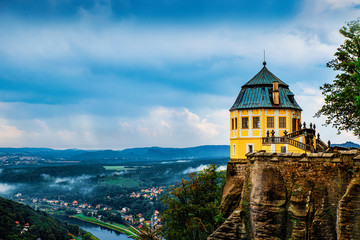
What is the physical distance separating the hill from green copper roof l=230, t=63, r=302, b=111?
94.6 meters

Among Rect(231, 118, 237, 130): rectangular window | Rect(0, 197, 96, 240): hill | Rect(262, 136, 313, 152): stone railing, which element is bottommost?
Rect(0, 197, 96, 240): hill

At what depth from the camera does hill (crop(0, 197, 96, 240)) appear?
11031 centimetres

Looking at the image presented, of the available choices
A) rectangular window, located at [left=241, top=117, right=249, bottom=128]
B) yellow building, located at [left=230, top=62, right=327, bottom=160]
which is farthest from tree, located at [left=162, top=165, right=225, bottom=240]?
rectangular window, located at [left=241, top=117, right=249, bottom=128]

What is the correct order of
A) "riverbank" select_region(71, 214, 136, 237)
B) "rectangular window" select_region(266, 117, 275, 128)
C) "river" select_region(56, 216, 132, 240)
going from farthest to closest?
"riverbank" select_region(71, 214, 136, 237) → "river" select_region(56, 216, 132, 240) → "rectangular window" select_region(266, 117, 275, 128)

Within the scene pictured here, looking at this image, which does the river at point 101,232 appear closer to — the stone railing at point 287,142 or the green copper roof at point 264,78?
the green copper roof at point 264,78

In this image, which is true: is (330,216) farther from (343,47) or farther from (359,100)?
(343,47)

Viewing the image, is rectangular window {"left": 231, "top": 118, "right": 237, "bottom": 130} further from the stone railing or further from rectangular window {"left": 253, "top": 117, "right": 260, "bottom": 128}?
the stone railing

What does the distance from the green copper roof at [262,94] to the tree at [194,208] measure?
940cm

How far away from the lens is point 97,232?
15400 centimetres

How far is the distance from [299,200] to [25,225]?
404 feet

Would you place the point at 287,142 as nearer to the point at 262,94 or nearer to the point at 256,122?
the point at 256,122

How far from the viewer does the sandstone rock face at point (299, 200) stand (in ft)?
76.3

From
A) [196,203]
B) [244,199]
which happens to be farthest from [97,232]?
[244,199]

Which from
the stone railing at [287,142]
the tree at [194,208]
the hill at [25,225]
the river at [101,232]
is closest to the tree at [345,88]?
the stone railing at [287,142]
